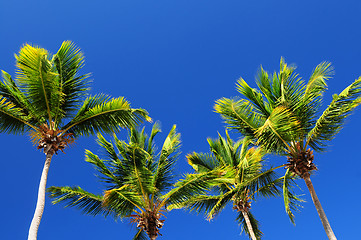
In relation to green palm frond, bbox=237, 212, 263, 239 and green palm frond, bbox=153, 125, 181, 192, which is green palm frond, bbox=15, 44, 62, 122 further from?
green palm frond, bbox=237, 212, 263, 239

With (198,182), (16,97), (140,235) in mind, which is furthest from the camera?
(140,235)

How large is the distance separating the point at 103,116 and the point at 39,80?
227 centimetres

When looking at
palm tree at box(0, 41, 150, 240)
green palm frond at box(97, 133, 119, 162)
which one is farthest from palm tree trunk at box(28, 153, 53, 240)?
green palm frond at box(97, 133, 119, 162)

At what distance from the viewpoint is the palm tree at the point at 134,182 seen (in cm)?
1025

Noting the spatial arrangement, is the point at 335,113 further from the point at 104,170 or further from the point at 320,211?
the point at 104,170

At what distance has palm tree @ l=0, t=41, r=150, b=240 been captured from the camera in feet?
29.2

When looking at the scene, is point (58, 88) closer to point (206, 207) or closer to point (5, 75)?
point (5, 75)

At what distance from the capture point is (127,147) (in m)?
10.3

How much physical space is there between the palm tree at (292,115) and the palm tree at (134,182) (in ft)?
11.1

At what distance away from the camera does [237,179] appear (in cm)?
1256

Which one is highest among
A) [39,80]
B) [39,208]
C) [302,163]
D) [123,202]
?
[39,80]

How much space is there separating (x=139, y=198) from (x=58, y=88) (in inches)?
194

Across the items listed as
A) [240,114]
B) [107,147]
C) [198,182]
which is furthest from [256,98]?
[107,147]

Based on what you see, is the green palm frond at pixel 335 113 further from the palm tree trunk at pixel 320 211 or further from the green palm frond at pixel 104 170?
the green palm frond at pixel 104 170
